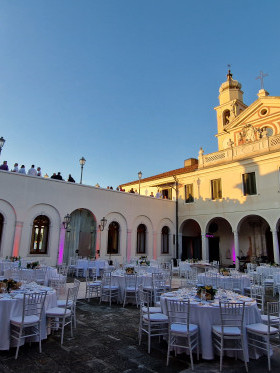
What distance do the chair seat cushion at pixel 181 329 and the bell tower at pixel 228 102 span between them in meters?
20.0

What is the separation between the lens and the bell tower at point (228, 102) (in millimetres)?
22406

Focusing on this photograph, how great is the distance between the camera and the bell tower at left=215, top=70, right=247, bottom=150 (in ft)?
73.5

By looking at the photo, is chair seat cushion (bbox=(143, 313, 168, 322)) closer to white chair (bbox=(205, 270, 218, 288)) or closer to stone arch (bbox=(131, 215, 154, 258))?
white chair (bbox=(205, 270, 218, 288))

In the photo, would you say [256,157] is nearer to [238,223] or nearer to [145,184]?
[238,223]

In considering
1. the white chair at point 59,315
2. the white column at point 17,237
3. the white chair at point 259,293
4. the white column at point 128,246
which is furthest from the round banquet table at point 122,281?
the white column at point 128,246

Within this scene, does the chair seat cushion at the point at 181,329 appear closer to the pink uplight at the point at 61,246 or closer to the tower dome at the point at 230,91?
the pink uplight at the point at 61,246

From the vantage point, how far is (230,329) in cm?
428

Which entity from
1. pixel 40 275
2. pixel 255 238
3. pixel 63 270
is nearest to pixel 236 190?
pixel 255 238

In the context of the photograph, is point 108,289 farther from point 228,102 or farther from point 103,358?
point 228,102

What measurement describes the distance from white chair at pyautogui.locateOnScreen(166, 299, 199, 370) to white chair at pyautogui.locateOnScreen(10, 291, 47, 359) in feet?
7.51

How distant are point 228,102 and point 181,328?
22.1 m

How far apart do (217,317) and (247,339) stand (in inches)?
23.9

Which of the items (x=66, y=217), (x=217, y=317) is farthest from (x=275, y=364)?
(x=66, y=217)

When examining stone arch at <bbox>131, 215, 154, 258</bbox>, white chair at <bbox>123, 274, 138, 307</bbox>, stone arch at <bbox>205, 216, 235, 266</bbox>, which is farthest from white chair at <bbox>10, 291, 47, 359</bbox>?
stone arch at <bbox>205, 216, 235, 266</bbox>
